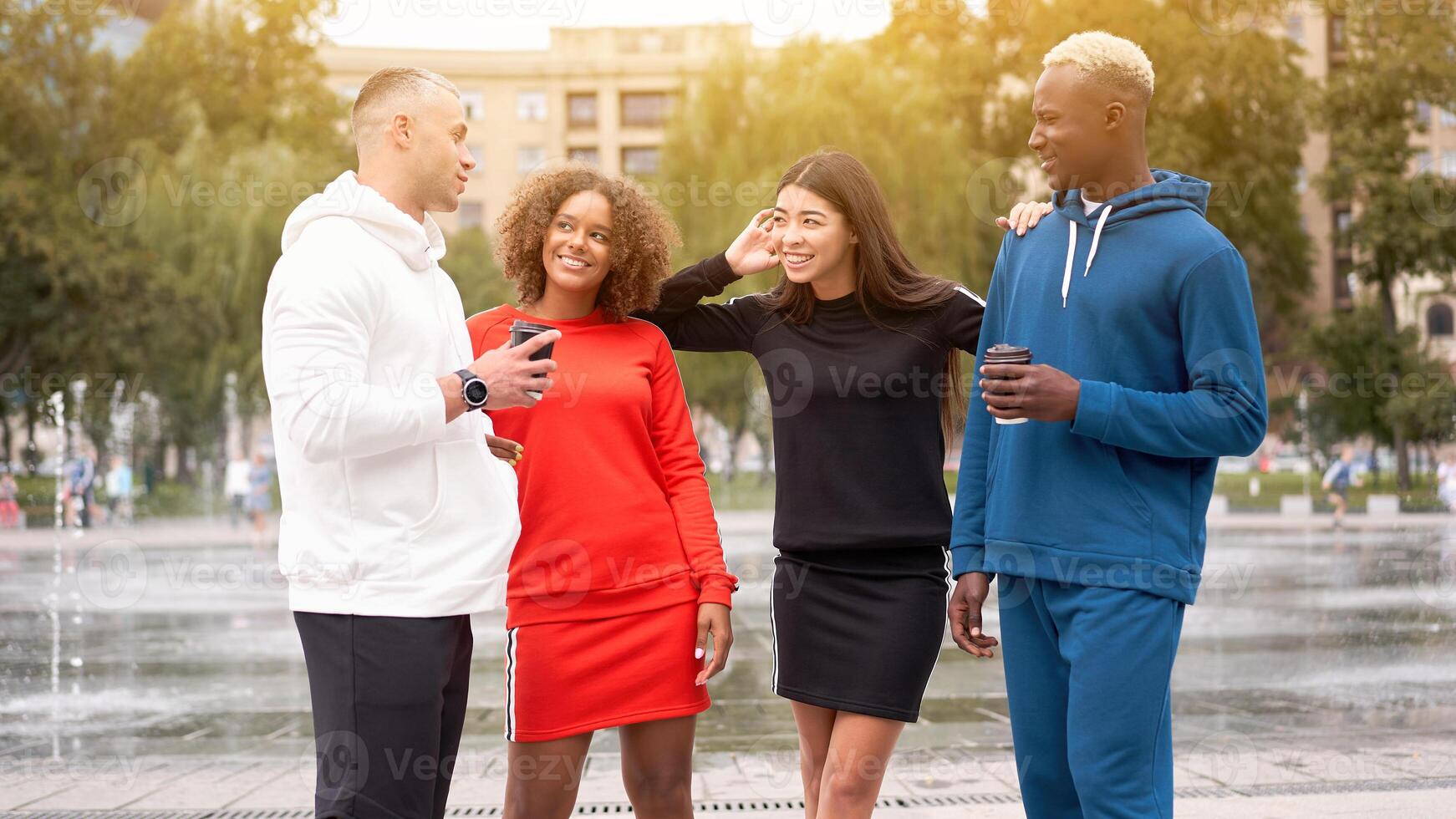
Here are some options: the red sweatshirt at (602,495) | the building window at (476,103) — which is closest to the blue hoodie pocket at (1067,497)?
the red sweatshirt at (602,495)

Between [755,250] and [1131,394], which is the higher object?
[755,250]

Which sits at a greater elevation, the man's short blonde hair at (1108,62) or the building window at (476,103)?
the building window at (476,103)

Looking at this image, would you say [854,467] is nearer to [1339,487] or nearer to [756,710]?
[756,710]

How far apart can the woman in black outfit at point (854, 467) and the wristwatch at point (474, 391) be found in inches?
41.2

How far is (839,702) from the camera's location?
335 cm

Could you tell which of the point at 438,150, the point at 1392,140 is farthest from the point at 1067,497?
the point at 1392,140

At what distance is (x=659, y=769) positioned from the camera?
10.6 feet

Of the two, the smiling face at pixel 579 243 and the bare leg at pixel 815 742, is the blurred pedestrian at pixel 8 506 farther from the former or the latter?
the bare leg at pixel 815 742

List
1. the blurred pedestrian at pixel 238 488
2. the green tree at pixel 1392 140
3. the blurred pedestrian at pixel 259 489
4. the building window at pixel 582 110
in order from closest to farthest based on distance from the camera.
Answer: the blurred pedestrian at pixel 259 489
the blurred pedestrian at pixel 238 488
the green tree at pixel 1392 140
the building window at pixel 582 110


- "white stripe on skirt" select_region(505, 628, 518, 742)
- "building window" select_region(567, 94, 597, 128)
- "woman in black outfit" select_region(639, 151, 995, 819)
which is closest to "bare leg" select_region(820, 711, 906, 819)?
"woman in black outfit" select_region(639, 151, 995, 819)

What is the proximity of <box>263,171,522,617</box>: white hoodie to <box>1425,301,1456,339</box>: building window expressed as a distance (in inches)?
2402

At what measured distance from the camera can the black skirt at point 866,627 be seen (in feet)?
11.0

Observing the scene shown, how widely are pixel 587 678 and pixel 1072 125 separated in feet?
5.42

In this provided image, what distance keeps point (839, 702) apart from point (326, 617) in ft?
4.30
